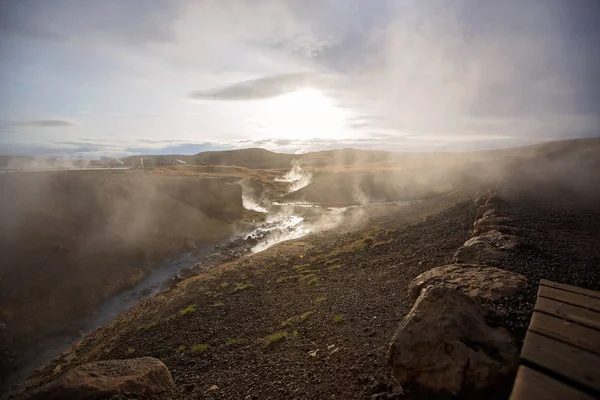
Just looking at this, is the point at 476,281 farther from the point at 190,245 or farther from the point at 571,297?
the point at 190,245

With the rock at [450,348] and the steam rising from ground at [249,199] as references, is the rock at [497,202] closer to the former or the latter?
the rock at [450,348]

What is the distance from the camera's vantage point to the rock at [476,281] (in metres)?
6.25

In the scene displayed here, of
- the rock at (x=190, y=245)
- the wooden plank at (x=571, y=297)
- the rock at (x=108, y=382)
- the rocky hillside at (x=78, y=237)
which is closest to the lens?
the wooden plank at (x=571, y=297)

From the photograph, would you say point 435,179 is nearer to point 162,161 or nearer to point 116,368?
point 116,368

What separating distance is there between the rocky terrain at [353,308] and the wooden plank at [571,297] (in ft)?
2.66

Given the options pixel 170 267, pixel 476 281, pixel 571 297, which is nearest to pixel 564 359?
pixel 571 297

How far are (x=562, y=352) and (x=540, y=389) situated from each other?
0.70m

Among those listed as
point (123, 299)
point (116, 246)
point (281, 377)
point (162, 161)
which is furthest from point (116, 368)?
point (162, 161)

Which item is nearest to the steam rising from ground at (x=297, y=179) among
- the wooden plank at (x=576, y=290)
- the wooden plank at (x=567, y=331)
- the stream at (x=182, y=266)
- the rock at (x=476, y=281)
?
the stream at (x=182, y=266)

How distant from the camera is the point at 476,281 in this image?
6.82m

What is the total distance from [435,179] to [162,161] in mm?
80750

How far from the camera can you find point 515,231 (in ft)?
38.3

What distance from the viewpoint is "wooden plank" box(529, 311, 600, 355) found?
11.1 feet

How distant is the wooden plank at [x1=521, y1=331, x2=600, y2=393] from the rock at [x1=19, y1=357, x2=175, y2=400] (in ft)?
27.9
